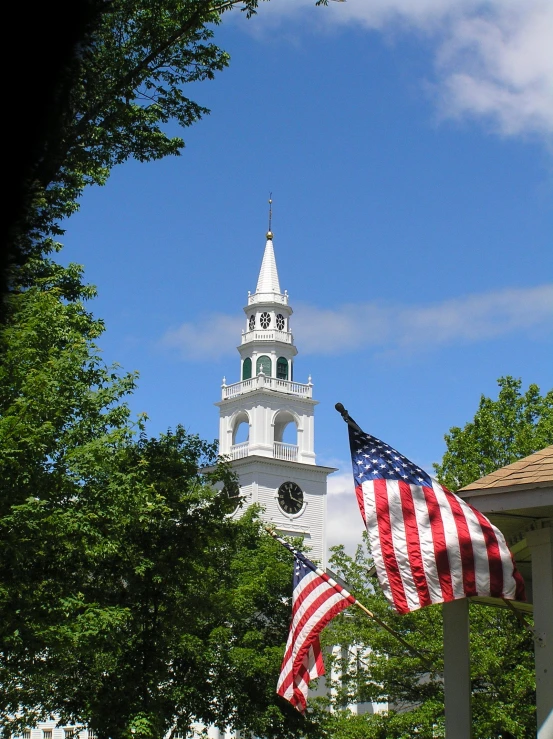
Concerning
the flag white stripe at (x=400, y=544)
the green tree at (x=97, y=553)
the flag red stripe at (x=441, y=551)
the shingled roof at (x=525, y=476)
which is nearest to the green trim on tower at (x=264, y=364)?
the green tree at (x=97, y=553)

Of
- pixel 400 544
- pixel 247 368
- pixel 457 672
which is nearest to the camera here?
pixel 400 544

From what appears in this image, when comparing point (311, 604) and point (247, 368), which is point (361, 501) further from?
point (247, 368)

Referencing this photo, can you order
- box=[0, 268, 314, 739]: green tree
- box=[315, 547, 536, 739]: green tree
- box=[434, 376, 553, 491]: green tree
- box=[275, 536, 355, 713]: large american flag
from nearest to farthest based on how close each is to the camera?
box=[275, 536, 355, 713]: large american flag, box=[0, 268, 314, 739]: green tree, box=[315, 547, 536, 739]: green tree, box=[434, 376, 553, 491]: green tree

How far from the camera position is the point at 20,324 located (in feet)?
65.4

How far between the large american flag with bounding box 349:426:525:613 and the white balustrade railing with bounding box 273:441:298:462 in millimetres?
62317

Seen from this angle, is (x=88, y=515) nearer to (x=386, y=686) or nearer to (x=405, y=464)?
(x=405, y=464)

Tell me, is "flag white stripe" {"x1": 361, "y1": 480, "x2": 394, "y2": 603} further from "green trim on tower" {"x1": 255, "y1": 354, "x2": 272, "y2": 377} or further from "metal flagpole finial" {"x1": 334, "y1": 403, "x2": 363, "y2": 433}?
"green trim on tower" {"x1": 255, "y1": 354, "x2": 272, "y2": 377}

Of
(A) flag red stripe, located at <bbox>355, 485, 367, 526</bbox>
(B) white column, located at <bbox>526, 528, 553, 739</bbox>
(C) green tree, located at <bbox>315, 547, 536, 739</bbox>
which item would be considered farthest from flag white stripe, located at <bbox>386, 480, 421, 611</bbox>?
(C) green tree, located at <bbox>315, 547, 536, 739</bbox>

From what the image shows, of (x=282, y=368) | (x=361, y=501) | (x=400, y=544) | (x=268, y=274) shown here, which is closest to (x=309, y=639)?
(x=361, y=501)

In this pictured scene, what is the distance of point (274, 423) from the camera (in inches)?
2936

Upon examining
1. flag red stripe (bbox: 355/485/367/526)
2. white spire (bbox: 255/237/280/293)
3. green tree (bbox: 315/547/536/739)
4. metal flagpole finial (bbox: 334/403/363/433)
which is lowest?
green tree (bbox: 315/547/536/739)

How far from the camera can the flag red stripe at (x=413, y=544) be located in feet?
33.8

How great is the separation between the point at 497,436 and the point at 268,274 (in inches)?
1863

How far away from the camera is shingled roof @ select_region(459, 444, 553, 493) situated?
1020cm
